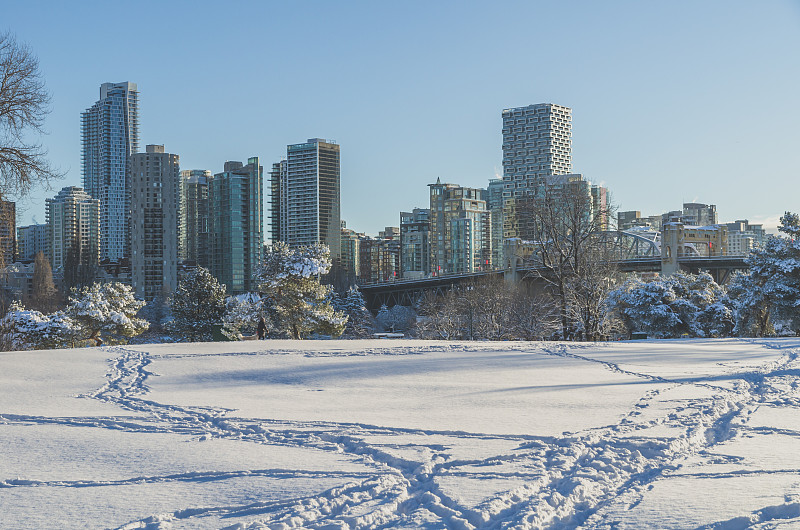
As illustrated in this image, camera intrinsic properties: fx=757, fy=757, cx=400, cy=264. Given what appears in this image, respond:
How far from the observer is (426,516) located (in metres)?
5.62

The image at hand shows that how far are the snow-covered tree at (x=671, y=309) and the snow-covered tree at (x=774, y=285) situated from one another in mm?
2053

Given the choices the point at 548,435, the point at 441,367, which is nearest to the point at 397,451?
the point at 548,435

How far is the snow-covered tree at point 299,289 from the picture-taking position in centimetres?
3584

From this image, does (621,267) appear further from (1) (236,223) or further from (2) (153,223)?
(1) (236,223)

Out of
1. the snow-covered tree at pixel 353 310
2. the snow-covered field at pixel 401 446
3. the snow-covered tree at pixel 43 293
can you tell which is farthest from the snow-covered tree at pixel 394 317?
the snow-covered field at pixel 401 446

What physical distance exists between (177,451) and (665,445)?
504 centimetres

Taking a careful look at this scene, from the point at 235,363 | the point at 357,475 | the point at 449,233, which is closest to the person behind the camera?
the point at 357,475

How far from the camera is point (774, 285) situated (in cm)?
3316

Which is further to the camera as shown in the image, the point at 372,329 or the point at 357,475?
the point at 372,329

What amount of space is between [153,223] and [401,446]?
154884 millimetres

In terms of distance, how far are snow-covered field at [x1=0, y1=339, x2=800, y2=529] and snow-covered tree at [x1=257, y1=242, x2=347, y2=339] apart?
20293 millimetres

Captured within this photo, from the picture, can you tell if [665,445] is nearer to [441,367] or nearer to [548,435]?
[548,435]

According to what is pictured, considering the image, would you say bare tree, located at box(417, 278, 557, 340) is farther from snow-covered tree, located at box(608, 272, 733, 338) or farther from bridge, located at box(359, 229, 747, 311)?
bridge, located at box(359, 229, 747, 311)

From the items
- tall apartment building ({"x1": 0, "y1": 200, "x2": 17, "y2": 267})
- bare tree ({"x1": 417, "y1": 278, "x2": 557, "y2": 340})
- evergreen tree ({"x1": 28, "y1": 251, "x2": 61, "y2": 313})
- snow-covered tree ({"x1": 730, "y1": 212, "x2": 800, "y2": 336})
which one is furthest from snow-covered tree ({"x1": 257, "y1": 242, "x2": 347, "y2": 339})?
evergreen tree ({"x1": 28, "y1": 251, "x2": 61, "y2": 313})
